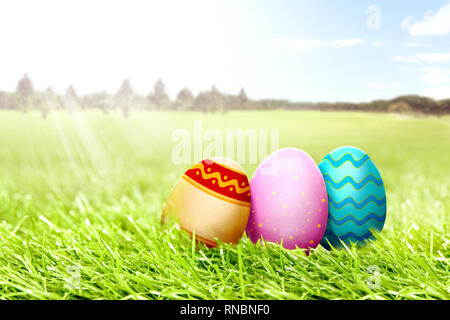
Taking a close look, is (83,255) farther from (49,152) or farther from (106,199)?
(49,152)

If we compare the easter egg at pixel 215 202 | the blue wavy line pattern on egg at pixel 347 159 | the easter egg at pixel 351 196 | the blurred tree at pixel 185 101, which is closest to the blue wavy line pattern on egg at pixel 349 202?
the easter egg at pixel 351 196

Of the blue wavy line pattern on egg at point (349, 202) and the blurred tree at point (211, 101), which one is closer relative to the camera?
the blue wavy line pattern on egg at point (349, 202)

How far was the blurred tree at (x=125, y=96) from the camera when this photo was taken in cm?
474

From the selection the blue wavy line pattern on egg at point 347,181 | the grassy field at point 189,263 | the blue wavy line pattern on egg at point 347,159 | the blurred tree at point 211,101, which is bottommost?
the grassy field at point 189,263

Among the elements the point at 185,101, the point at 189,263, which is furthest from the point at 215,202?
the point at 185,101

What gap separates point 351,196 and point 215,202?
1.80ft

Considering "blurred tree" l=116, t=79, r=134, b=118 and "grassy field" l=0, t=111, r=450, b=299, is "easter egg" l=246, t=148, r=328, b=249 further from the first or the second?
"blurred tree" l=116, t=79, r=134, b=118

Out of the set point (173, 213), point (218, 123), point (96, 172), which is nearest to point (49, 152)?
point (96, 172)

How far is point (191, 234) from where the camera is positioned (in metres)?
1.54

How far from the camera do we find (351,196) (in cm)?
160

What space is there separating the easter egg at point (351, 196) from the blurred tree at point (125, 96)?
335 centimetres

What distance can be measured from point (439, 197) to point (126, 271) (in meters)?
2.67

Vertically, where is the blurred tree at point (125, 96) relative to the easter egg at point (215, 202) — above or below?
above

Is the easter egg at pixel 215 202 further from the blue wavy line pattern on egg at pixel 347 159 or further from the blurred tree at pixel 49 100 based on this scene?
the blurred tree at pixel 49 100
